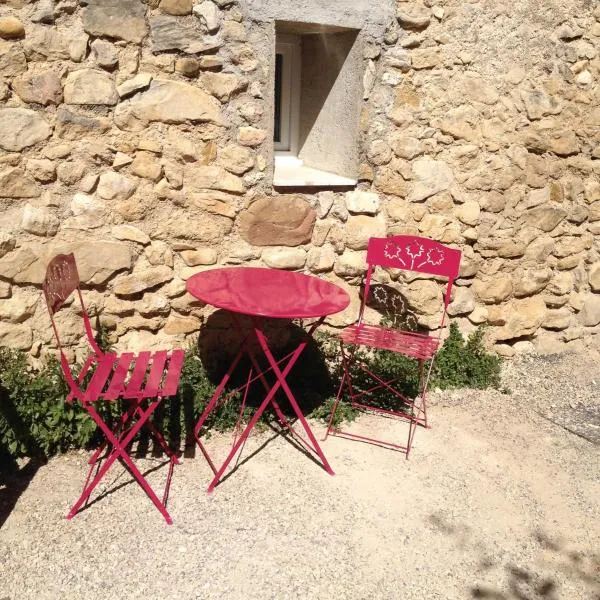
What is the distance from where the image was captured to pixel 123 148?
3.49 m

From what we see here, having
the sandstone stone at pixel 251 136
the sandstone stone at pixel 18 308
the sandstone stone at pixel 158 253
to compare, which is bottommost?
the sandstone stone at pixel 18 308

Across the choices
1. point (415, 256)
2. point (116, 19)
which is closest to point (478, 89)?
point (415, 256)

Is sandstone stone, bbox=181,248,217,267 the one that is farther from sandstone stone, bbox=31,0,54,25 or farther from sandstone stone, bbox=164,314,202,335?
sandstone stone, bbox=31,0,54,25

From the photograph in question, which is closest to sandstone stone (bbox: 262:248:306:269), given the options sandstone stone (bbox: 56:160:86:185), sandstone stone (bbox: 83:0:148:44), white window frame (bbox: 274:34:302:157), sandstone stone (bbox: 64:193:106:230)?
white window frame (bbox: 274:34:302:157)

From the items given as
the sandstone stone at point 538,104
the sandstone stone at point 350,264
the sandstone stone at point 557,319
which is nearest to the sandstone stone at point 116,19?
the sandstone stone at point 350,264

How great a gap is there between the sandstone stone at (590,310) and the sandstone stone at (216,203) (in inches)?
105

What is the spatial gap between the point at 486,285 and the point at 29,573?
3.18m

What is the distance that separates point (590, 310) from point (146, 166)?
3.28 meters

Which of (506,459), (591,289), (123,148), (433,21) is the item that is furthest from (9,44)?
(591,289)

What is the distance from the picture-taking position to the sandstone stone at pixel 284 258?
3.97 m

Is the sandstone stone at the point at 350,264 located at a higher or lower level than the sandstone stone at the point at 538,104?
lower

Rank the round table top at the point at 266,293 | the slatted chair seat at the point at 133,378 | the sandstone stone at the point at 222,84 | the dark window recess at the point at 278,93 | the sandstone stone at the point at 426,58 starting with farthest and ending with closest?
the dark window recess at the point at 278,93 < the sandstone stone at the point at 426,58 < the sandstone stone at the point at 222,84 < the round table top at the point at 266,293 < the slatted chair seat at the point at 133,378

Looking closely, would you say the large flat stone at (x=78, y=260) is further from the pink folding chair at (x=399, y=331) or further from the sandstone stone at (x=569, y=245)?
the sandstone stone at (x=569, y=245)

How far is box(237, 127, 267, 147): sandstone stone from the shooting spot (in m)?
3.69
